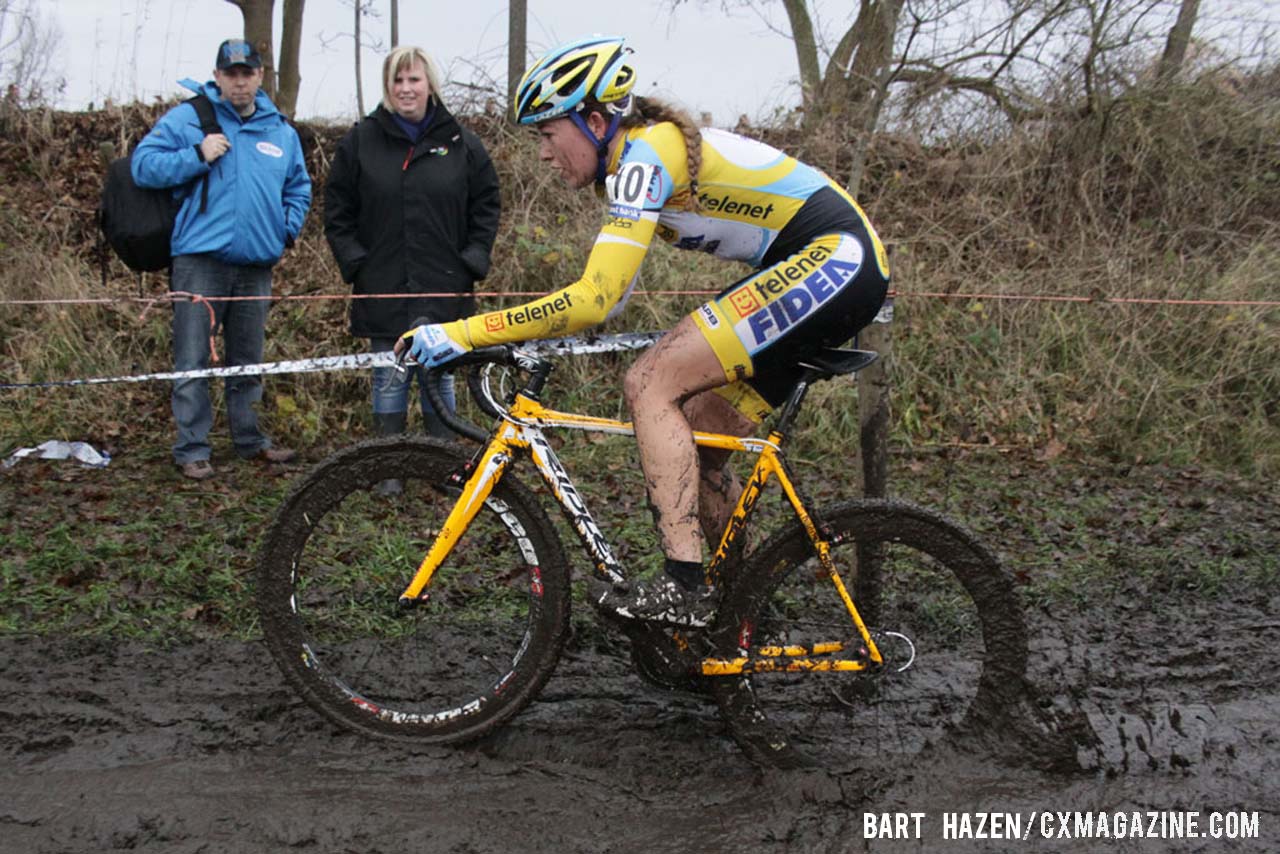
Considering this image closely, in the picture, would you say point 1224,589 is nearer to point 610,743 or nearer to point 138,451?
point 610,743

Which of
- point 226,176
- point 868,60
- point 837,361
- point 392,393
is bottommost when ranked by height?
point 392,393

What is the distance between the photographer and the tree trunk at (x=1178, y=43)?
430 inches

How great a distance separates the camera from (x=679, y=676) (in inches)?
147

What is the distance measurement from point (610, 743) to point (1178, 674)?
7.78 feet

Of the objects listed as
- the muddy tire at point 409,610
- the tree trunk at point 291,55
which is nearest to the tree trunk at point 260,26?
the tree trunk at point 291,55

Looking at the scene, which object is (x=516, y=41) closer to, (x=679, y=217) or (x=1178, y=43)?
(x=1178, y=43)

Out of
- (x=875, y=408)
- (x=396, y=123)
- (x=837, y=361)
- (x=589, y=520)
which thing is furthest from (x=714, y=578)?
(x=396, y=123)

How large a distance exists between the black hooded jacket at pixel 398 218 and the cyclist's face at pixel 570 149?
9.04 feet

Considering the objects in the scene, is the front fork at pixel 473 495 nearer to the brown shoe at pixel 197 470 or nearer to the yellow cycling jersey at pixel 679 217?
the yellow cycling jersey at pixel 679 217

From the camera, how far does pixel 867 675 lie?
12.4ft

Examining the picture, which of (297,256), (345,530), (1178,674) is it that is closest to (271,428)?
(297,256)

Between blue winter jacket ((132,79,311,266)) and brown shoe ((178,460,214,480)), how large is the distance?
129 centimetres

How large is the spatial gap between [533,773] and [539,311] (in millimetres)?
1502

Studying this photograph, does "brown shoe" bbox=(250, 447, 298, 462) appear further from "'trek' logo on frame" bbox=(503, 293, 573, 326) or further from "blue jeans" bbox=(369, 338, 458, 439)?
"'trek' logo on frame" bbox=(503, 293, 573, 326)
